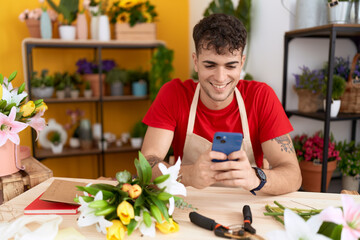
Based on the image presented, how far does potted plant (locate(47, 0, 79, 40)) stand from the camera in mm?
3025

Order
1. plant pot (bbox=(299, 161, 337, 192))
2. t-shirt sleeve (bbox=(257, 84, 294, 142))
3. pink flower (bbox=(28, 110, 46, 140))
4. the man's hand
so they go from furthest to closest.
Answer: plant pot (bbox=(299, 161, 337, 192)) → t-shirt sleeve (bbox=(257, 84, 294, 142)) → pink flower (bbox=(28, 110, 46, 140)) → the man's hand

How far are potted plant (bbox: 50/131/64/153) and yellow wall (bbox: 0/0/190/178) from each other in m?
0.25

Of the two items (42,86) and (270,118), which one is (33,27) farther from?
(270,118)

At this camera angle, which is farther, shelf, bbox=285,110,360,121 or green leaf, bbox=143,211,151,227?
shelf, bbox=285,110,360,121

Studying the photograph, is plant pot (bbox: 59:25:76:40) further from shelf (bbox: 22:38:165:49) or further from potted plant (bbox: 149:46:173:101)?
potted plant (bbox: 149:46:173:101)

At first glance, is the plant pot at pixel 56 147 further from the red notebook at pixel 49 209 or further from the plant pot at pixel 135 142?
the red notebook at pixel 49 209

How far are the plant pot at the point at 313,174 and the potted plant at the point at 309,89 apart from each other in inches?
15.0

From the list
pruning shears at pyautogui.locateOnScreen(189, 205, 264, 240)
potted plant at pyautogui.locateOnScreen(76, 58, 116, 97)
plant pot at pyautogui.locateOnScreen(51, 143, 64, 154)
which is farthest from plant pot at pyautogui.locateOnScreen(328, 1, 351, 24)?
plant pot at pyautogui.locateOnScreen(51, 143, 64, 154)

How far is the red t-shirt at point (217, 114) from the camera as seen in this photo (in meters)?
1.63

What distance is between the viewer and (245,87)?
5.66 feet

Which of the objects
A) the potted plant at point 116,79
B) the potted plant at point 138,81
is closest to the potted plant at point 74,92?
the potted plant at point 116,79

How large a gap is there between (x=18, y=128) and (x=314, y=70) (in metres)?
1.99

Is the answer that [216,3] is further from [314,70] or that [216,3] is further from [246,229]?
[246,229]

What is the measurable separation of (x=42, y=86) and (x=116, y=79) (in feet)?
2.21
